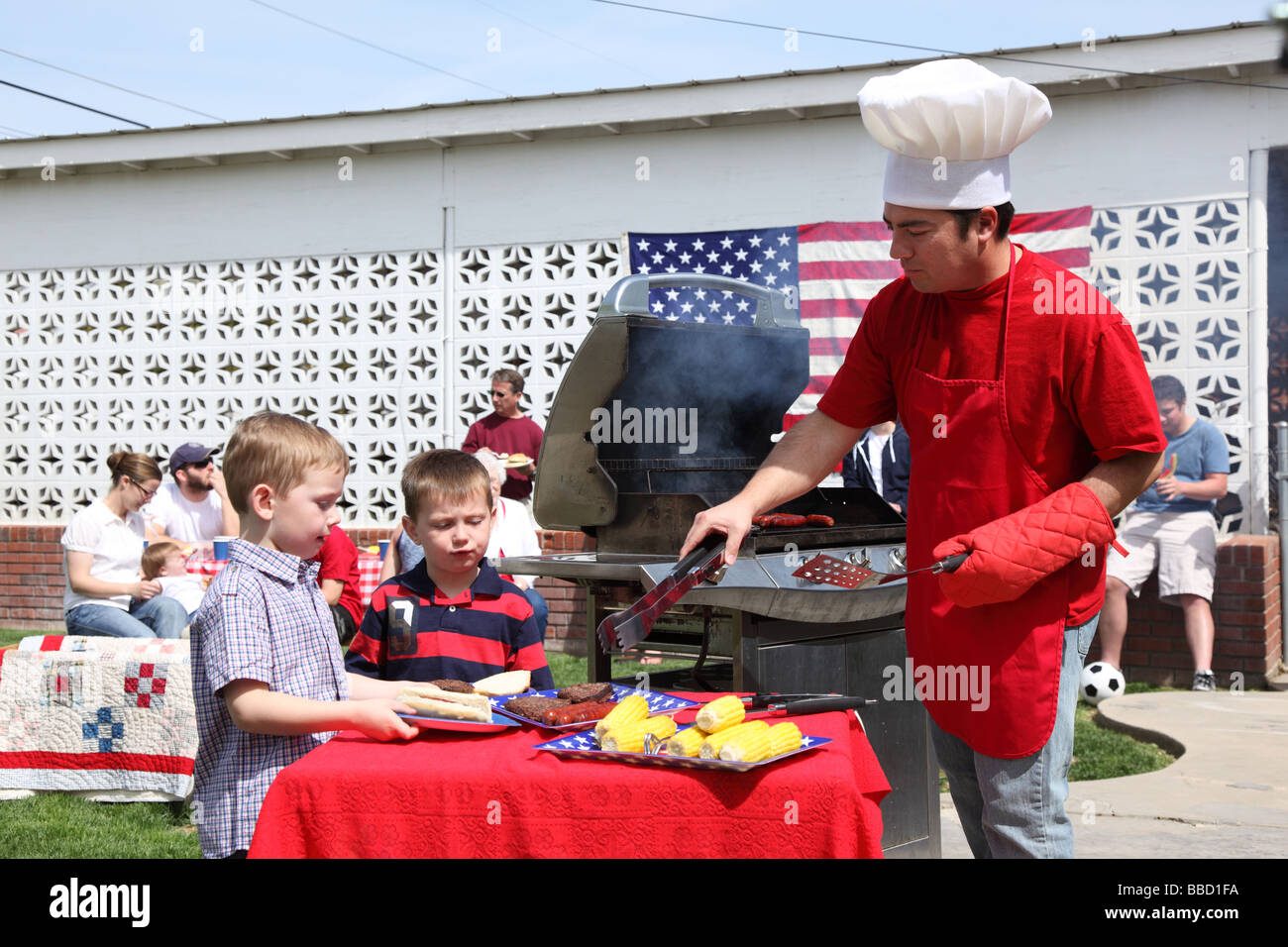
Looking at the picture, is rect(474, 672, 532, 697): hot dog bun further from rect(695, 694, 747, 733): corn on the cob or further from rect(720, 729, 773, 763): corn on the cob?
rect(720, 729, 773, 763): corn on the cob

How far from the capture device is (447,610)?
365cm

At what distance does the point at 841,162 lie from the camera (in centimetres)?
910

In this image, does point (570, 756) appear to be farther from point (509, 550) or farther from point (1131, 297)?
point (1131, 297)

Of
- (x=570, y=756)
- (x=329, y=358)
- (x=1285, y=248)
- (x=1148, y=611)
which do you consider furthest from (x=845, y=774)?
(x=329, y=358)

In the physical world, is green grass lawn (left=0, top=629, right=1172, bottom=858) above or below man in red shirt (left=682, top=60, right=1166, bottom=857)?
below

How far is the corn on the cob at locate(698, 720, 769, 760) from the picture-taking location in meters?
2.34

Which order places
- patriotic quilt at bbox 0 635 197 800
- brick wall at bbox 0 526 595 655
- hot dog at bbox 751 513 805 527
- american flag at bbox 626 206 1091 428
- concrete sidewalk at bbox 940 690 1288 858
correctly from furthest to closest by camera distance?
brick wall at bbox 0 526 595 655, american flag at bbox 626 206 1091 428, patriotic quilt at bbox 0 635 197 800, concrete sidewalk at bbox 940 690 1288 858, hot dog at bbox 751 513 805 527

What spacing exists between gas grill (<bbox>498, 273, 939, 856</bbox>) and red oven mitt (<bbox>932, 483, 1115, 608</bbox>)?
131cm

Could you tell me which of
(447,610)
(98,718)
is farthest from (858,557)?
(98,718)

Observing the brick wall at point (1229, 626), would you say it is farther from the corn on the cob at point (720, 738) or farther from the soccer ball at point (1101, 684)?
the corn on the cob at point (720, 738)

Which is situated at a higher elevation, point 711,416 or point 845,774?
point 711,416

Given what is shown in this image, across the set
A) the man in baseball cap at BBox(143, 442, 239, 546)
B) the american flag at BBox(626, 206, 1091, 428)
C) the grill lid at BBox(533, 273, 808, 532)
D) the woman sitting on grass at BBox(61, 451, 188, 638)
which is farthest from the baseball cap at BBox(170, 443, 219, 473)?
the grill lid at BBox(533, 273, 808, 532)

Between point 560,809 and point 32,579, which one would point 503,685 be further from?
point 32,579
